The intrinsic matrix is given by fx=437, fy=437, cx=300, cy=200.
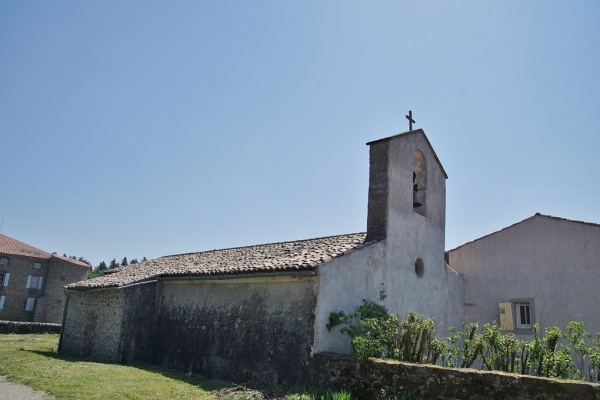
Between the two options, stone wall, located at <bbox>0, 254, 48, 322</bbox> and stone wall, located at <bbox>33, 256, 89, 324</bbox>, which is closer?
stone wall, located at <bbox>0, 254, 48, 322</bbox>

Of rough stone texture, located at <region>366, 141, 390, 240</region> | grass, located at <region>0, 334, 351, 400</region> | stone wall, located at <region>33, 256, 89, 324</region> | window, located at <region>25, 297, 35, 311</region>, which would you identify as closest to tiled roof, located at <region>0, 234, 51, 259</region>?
stone wall, located at <region>33, 256, 89, 324</region>

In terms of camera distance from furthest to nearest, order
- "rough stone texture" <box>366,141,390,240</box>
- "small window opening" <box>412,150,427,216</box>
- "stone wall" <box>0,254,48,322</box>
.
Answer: "stone wall" <box>0,254,48,322</box>, "small window opening" <box>412,150,427,216</box>, "rough stone texture" <box>366,141,390,240</box>

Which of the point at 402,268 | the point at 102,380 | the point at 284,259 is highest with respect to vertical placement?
the point at 402,268

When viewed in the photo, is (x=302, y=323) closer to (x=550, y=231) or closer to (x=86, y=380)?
(x=86, y=380)

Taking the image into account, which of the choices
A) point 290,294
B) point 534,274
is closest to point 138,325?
point 290,294

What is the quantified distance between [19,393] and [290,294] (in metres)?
5.94

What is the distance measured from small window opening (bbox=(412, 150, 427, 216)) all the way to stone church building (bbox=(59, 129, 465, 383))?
0.11ft

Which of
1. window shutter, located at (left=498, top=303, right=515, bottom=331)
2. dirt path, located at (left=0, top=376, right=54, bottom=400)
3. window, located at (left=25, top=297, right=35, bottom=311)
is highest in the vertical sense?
window shutter, located at (left=498, top=303, right=515, bottom=331)

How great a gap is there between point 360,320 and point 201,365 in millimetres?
5052

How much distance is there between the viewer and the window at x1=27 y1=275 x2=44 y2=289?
141 ft

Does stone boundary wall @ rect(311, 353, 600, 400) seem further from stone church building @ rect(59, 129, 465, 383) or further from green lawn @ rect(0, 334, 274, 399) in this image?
green lawn @ rect(0, 334, 274, 399)

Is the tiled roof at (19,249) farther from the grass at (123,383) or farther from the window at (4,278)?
the grass at (123,383)

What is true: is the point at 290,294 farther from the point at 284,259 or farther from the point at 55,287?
the point at 55,287

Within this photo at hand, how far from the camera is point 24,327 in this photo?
1046 inches
